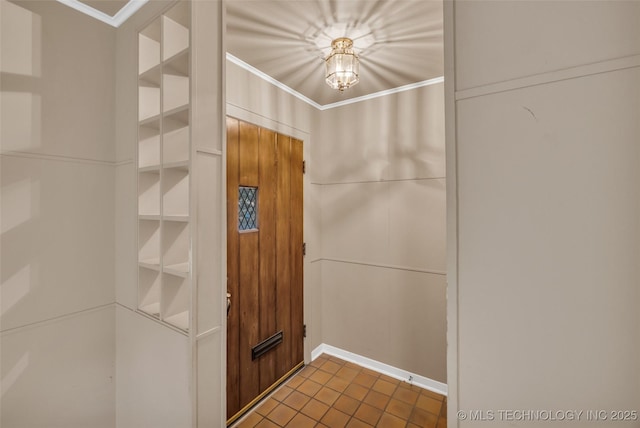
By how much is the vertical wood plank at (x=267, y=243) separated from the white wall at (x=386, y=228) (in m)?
0.67

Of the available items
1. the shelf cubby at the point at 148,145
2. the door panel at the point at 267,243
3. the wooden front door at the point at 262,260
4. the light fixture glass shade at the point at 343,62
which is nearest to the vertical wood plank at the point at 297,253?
the wooden front door at the point at 262,260

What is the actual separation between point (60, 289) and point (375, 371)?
7.97 feet

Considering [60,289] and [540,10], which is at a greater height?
[540,10]

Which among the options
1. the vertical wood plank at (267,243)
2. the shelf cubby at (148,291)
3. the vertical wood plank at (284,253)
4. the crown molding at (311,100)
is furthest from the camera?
the vertical wood plank at (284,253)

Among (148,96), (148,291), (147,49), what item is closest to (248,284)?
(148,291)

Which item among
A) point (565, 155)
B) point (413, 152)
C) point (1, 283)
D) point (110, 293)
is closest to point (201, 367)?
point (110, 293)

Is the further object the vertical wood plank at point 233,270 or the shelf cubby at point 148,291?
the vertical wood plank at point 233,270

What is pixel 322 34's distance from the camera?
1.79 meters

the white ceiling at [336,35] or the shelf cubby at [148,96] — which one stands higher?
the white ceiling at [336,35]

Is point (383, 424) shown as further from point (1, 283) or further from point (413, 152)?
point (1, 283)

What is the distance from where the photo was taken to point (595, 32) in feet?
2.12

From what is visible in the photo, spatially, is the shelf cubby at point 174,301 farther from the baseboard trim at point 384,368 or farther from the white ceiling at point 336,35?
the baseboard trim at point 384,368

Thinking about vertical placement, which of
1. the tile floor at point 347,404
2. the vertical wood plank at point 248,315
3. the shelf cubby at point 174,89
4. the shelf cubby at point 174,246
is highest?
the shelf cubby at point 174,89

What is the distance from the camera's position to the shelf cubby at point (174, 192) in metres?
1.34
